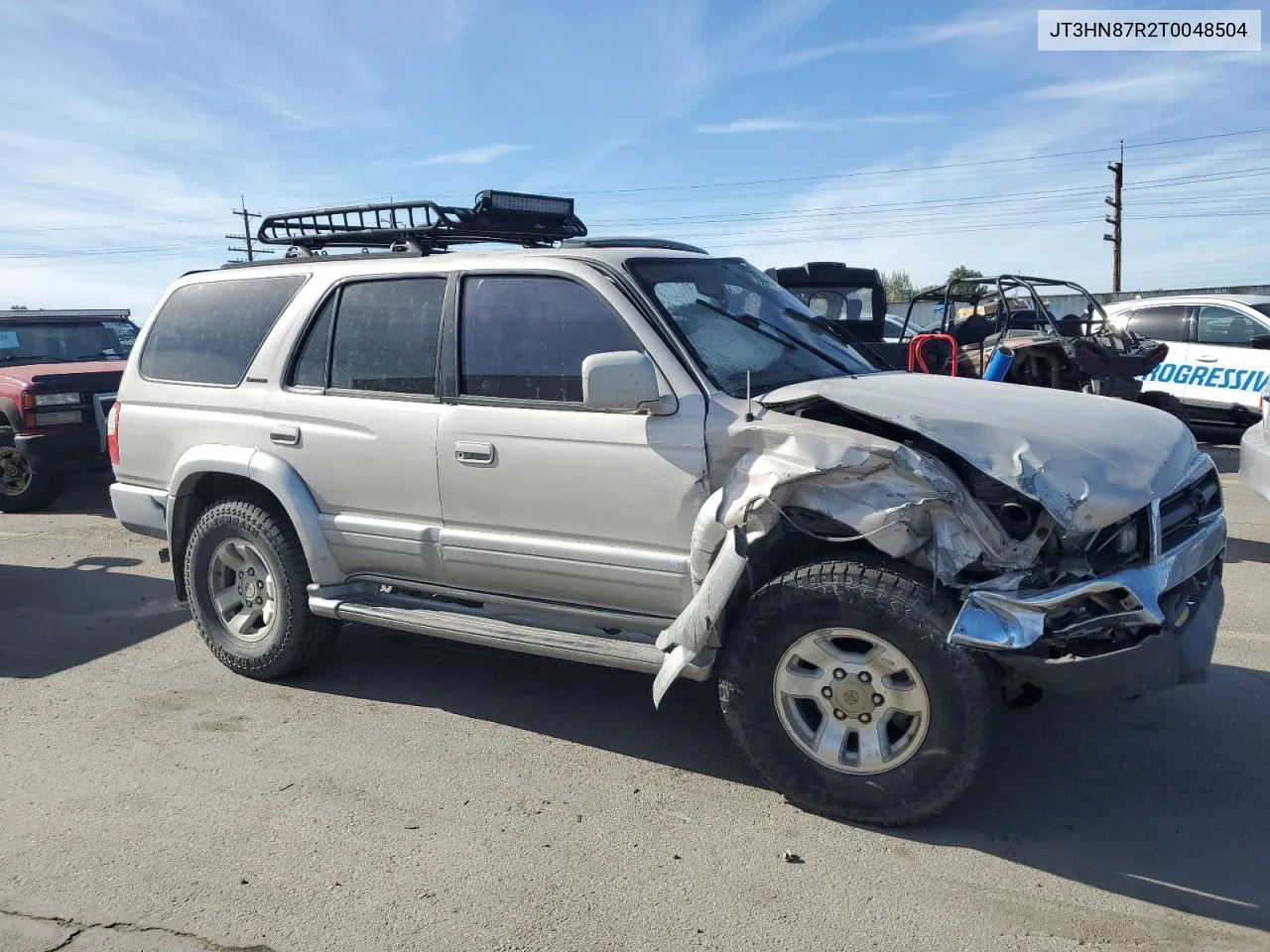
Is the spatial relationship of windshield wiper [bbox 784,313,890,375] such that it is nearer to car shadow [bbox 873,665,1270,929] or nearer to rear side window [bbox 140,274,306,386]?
car shadow [bbox 873,665,1270,929]

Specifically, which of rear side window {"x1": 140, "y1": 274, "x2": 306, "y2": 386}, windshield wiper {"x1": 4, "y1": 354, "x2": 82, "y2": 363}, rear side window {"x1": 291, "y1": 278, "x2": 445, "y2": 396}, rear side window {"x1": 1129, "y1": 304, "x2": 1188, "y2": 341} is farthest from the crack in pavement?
rear side window {"x1": 1129, "y1": 304, "x2": 1188, "y2": 341}

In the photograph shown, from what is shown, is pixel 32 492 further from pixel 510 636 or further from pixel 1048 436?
pixel 1048 436

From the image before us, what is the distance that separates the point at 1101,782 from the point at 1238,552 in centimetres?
398

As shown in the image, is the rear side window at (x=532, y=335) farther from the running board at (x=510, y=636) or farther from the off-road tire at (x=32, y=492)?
the off-road tire at (x=32, y=492)

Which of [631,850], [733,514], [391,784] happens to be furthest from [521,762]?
[733,514]

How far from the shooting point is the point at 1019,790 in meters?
3.63

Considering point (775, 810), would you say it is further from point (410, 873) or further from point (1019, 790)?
point (410, 873)

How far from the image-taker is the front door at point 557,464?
372 cm

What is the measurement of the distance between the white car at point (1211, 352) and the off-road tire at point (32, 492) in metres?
11.4

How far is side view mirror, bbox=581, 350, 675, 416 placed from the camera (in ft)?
11.7

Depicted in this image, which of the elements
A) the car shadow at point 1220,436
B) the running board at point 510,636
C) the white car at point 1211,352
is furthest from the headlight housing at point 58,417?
the car shadow at point 1220,436

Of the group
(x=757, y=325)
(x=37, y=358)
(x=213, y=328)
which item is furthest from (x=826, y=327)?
(x=37, y=358)

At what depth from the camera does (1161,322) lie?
11.9 metres

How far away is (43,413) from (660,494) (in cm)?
805
